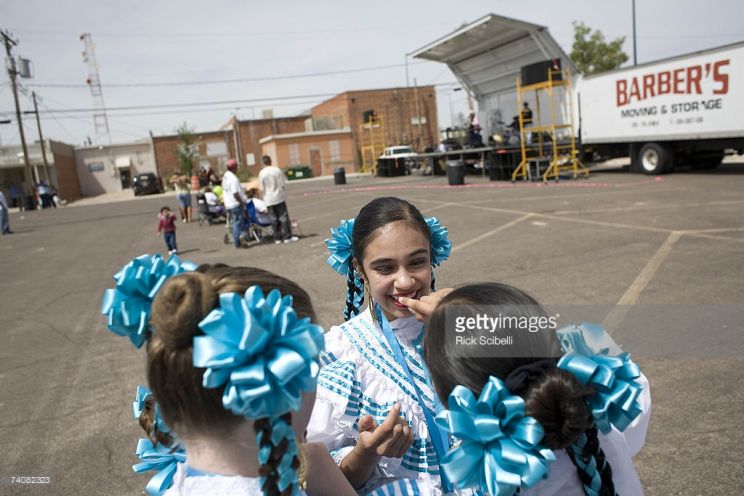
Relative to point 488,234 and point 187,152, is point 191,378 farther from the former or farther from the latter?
point 187,152

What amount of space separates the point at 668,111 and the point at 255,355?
1762cm

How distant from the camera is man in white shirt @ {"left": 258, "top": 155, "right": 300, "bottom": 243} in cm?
1100

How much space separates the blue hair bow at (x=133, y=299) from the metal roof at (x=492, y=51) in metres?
20.6

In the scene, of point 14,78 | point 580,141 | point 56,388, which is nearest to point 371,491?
point 56,388

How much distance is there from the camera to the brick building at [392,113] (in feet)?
174

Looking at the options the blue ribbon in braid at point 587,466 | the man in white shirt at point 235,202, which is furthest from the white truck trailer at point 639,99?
the blue ribbon in braid at point 587,466

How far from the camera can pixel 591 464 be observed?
1.24 metres

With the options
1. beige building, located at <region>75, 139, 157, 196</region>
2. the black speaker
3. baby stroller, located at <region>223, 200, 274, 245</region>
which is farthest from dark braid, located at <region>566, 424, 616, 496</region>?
beige building, located at <region>75, 139, 157, 196</region>

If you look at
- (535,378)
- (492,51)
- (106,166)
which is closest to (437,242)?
(535,378)

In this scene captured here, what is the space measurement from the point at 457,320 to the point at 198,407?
604 mm

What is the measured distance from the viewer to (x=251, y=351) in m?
1.09

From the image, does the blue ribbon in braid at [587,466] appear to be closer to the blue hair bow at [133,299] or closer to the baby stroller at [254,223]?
the blue hair bow at [133,299]

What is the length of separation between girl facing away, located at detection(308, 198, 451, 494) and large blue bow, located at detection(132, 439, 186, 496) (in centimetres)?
46

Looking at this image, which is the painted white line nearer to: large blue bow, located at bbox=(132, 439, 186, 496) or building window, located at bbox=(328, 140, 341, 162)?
large blue bow, located at bbox=(132, 439, 186, 496)
